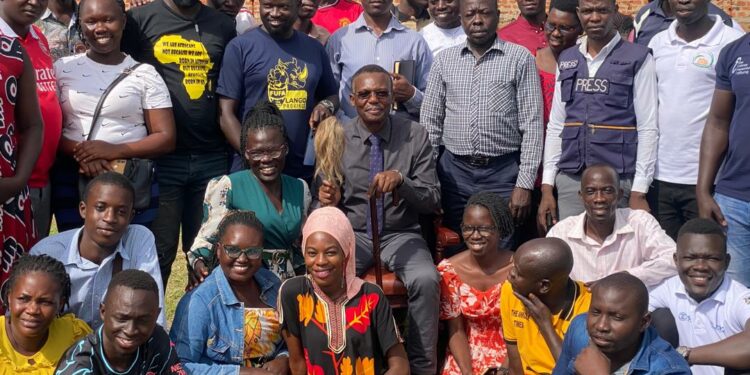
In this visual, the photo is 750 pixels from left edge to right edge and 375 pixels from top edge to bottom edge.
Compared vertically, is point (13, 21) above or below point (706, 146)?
above

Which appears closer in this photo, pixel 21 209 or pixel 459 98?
pixel 21 209

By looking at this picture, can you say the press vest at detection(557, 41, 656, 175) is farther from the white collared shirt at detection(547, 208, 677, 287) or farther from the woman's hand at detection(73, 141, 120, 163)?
the woman's hand at detection(73, 141, 120, 163)

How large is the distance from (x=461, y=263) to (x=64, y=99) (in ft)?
7.88

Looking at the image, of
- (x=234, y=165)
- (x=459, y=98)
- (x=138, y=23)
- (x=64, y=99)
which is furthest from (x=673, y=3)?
(x=64, y=99)

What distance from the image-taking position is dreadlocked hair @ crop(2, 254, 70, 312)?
4.39 meters

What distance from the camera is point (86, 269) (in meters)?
4.76

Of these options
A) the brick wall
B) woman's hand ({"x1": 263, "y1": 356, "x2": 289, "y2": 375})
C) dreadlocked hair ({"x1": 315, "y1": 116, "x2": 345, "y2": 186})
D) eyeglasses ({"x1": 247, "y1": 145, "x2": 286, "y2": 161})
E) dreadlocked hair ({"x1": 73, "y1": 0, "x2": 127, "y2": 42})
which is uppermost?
dreadlocked hair ({"x1": 73, "y1": 0, "x2": 127, "y2": 42})

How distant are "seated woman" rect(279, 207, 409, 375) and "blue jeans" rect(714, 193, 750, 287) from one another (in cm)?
198

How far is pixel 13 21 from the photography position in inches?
201

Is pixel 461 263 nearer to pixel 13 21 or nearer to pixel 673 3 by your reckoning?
pixel 673 3

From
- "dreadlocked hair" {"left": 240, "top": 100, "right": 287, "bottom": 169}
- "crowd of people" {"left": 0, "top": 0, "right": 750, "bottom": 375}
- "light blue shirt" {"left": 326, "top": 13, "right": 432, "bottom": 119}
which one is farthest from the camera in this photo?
"light blue shirt" {"left": 326, "top": 13, "right": 432, "bottom": 119}

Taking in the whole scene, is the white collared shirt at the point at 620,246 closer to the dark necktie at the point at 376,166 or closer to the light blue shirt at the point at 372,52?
the dark necktie at the point at 376,166

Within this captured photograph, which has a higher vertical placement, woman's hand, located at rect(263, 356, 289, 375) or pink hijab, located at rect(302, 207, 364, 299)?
pink hijab, located at rect(302, 207, 364, 299)

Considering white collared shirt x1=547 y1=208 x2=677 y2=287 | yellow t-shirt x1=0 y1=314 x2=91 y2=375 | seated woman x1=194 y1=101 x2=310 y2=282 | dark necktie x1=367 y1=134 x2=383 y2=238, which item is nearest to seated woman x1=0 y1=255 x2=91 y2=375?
yellow t-shirt x1=0 y1=314 x2=91 y2=375
